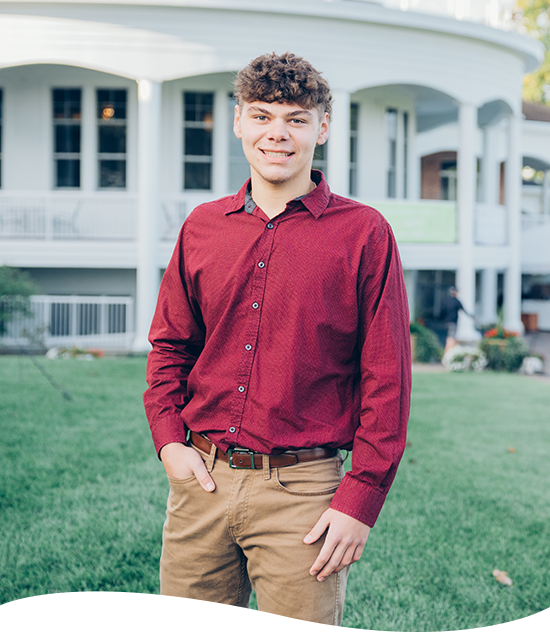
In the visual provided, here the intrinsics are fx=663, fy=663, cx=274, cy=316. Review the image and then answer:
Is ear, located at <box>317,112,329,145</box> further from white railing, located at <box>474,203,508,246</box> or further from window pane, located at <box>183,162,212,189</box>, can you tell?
white railing, located at <box>474,203,508,246</box>

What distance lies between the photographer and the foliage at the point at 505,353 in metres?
12.5

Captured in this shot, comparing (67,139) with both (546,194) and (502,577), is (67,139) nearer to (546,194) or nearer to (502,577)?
(502,577)

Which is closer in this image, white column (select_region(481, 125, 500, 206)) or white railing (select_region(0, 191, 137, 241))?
white railing (select_region(0, 191, 137, 241))

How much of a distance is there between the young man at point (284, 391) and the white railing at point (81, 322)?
1068 cm

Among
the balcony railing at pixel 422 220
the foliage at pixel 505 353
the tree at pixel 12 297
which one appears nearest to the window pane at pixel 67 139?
the tree at pixel 12 297

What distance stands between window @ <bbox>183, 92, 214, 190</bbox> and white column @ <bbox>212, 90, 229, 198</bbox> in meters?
0.18

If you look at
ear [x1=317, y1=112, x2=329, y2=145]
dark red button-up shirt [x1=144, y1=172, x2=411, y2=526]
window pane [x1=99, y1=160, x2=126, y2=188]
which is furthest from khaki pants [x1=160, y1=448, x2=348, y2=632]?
window pane [x1=99, y1=160, x2=126, y2=188]

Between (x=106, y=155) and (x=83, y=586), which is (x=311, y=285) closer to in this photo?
(x=83, y=586)

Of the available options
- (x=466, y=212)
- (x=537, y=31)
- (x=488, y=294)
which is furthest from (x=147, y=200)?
(x=537, y=31)

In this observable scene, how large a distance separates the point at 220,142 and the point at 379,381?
12.4m

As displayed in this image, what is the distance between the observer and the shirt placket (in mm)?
2021

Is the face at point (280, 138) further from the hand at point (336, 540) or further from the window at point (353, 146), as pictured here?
the window at point (353, 146)

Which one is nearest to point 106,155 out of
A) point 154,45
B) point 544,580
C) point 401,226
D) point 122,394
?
point 154,45

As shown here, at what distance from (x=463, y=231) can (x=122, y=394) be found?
854 centimetres
